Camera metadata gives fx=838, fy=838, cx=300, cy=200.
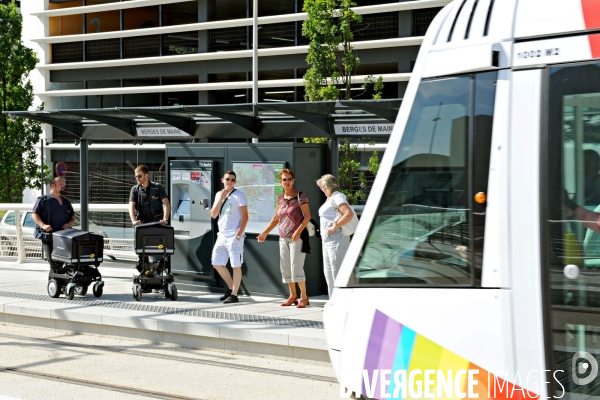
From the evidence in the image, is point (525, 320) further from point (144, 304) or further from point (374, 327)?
point (144, 304)

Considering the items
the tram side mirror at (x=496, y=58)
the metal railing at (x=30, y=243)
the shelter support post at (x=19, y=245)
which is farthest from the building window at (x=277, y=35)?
the tram side mirror at (x=496, y=58)

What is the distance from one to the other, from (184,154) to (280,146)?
183 centimetres

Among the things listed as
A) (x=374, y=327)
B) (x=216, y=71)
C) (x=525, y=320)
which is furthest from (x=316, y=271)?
(x=216, y=71)

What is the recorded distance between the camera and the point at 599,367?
4.16 metres

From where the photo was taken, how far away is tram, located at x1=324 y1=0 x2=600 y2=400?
4.21 meters

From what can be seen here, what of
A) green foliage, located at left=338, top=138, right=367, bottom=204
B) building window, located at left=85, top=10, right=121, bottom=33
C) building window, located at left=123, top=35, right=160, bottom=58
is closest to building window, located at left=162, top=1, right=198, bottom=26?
building window, located at left=123, top=35, right=160, bottom=58

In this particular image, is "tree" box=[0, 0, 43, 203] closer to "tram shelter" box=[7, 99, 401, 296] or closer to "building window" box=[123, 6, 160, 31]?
"building window" box=[123, 6, 160, 31]

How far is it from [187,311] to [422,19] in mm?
25039

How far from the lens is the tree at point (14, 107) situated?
93.1 feet

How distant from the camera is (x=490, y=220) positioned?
14.5 ft

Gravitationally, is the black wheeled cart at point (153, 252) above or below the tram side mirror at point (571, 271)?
below

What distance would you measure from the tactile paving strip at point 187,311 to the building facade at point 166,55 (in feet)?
70.9

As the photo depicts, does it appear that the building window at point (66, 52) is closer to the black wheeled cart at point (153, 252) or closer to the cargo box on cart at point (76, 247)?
the cargo box on cart at point (76, 247)

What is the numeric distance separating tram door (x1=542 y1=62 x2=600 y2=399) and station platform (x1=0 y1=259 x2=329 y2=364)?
13.5 feet
